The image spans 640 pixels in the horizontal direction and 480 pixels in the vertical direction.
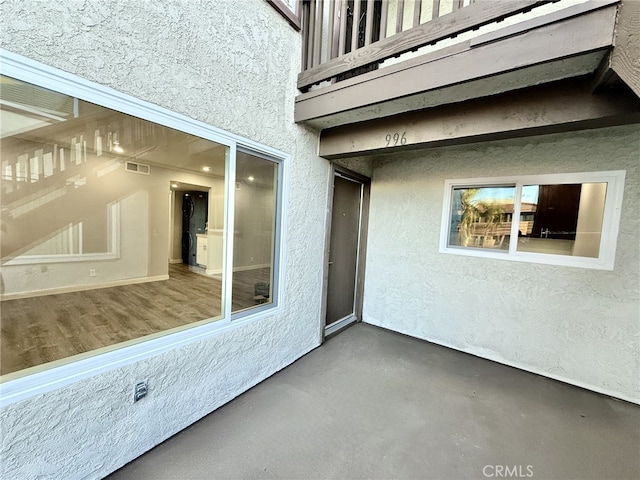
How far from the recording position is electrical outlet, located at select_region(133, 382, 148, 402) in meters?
1.53

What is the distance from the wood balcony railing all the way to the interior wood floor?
208 centimetres

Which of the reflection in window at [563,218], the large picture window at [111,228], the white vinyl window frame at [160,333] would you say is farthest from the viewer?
the reflection in window at [563,218]

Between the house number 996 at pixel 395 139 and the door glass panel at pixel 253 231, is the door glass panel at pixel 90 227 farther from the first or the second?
the house number 996 at pixel 395 139

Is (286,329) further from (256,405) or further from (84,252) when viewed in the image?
(84,252)

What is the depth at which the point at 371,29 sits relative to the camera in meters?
2.10

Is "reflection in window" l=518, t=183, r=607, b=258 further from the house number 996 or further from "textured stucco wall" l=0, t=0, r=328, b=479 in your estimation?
"textured stucco wall" l=0, t=0, r=328, b=479

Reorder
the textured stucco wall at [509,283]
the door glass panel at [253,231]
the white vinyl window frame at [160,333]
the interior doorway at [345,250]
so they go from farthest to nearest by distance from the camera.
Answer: the interior doorway at [345,250] → the textured stucco wall at [509,283] → the door glass panel at [253,231] → the white vinyl window frame at [160,333]

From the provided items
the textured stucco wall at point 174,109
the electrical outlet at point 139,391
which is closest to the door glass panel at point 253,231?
the textured stucco wall at point 174,109

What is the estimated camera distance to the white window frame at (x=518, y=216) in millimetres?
2383

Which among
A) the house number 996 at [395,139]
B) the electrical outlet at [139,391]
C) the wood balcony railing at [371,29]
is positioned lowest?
the electrical outlet at [139,391]

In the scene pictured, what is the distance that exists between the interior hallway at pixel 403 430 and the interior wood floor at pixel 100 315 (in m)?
0.91

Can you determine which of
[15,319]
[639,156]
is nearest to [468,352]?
[639,156]

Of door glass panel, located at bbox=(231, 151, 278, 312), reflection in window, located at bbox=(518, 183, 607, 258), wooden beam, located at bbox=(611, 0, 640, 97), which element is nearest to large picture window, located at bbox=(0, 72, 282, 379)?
door glass panel, located at bbox=(231, 151, 278, 312)

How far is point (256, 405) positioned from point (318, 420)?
1.81 feet
